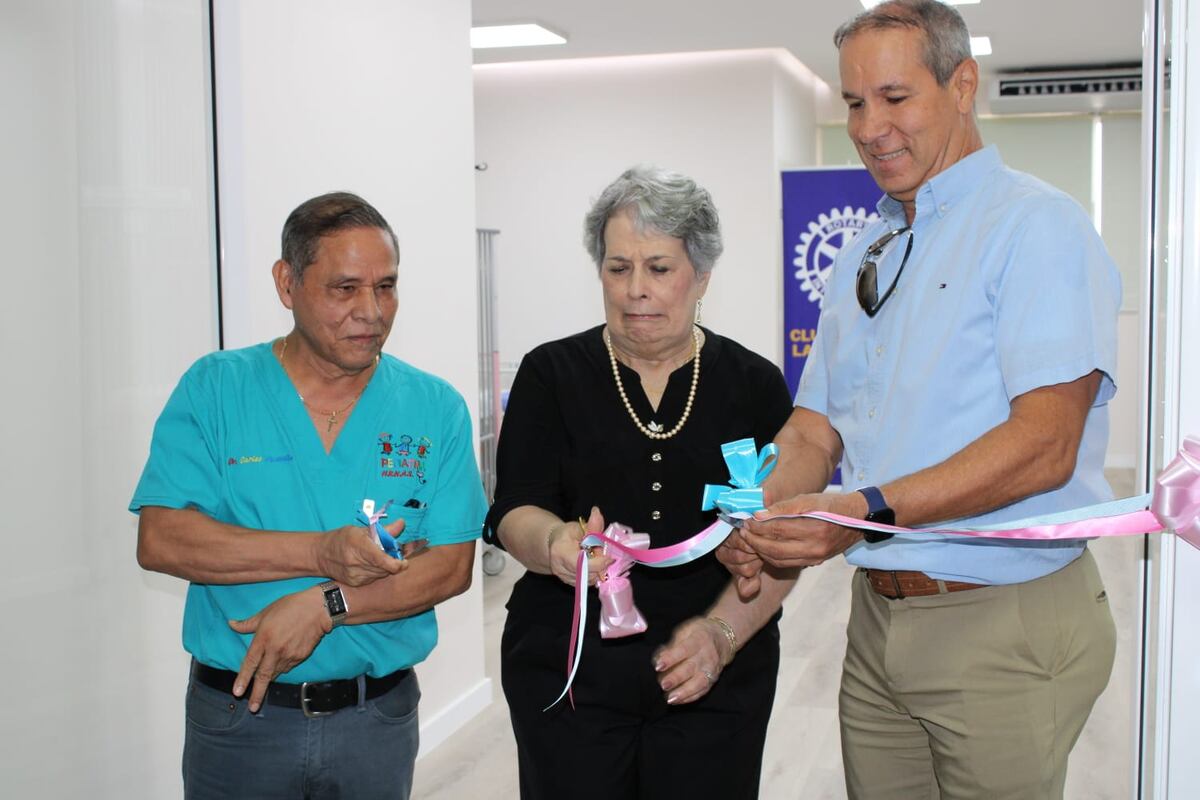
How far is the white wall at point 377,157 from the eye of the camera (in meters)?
3.20

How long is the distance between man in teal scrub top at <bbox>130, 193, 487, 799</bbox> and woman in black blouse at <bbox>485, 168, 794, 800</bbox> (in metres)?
0.16

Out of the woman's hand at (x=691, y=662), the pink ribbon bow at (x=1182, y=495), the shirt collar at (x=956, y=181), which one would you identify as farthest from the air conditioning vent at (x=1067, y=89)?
the pink ribbon bow at (x=1182, y=495)

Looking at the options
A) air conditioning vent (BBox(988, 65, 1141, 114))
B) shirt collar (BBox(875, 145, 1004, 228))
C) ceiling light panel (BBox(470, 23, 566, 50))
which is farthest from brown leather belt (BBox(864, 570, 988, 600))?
air conditioning vent (BBox(988, 65, 1141, 114))

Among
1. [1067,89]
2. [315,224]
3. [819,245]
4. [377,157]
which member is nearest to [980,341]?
[315,224]

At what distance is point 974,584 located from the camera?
183cm

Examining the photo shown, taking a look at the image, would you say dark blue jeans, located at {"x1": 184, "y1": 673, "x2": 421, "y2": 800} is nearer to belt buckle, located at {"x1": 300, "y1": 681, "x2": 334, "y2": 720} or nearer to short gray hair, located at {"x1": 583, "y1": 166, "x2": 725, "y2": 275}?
belt buckle, located at {"x1": 300, "y1": 681, "x2": 334, "y2": 720}

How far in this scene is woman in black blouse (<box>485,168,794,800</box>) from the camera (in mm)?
2010

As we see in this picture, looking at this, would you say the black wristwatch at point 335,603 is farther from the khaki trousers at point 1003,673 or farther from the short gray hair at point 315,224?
the khaki trousers at point 1003,673

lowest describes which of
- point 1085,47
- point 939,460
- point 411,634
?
point 411,634

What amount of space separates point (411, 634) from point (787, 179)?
24.2ft

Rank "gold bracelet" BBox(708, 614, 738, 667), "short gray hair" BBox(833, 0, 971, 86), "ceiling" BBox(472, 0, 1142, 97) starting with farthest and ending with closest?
"ceiling" BBox(472, 0, 1142, 97) → "gold bracelet" BBox(708, 614, 738, 667) → "short gray hair" BBox(833, 0, 971, 86)

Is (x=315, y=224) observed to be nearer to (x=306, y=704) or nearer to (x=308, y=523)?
(x=308, y=523)

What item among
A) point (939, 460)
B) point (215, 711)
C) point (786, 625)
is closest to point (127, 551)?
point (215, 711)

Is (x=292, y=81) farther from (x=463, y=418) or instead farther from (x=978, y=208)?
(x=978, y=208)
